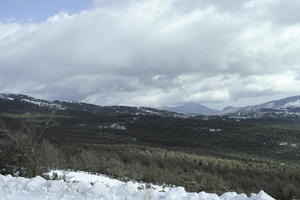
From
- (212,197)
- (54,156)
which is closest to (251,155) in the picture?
(54,156)

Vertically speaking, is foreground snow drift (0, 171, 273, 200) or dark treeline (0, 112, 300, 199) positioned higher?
foreground snow drift (0, 171, 273, 200)

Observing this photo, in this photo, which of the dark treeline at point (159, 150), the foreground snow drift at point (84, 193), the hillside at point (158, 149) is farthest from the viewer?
the hillside at point (158, 149)

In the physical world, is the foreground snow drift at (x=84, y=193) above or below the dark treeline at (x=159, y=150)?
above

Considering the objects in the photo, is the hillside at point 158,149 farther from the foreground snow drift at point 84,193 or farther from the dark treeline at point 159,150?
the foreground snow drift at point 84,193

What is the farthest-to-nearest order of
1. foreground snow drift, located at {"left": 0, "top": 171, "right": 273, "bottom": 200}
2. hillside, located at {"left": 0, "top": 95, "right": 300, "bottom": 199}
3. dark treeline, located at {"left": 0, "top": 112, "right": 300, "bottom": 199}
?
1. hillside, located at {"left": 0, "top": 95, "right": 300, "bottom": 199}
2. dark treeline, located at {"left": 0, "top": 112, "right": 300, "bottom": 199}
3. foreground snow drift, located at {"left": 0, "top": 171, "right": 273, "bottom": 200}

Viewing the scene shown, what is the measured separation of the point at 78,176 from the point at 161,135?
113342mm

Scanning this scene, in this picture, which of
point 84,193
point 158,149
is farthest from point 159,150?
point 84,193

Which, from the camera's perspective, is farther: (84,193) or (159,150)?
(159,150)

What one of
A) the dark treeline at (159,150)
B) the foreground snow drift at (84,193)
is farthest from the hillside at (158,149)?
the foreground snow drift at (84,193)

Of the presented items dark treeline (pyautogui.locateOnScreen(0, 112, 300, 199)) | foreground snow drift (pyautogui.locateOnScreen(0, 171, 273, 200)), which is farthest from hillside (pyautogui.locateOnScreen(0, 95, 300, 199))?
foreground snow drift (pyautogui.locateOnScreen(0, 171, 273, 200))

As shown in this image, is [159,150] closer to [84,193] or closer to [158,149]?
[158,149]

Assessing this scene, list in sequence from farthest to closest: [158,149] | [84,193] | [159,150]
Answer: [158,149]
[159,150]
[84,193]

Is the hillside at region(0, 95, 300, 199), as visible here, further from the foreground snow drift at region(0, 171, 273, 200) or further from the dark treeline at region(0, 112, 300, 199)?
the foreground snow drift at region(0, 171, 273, 200)

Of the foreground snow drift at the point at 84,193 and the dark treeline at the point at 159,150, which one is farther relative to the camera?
the dark treeline at the point at 159,150
